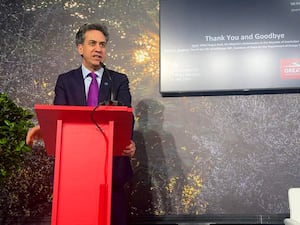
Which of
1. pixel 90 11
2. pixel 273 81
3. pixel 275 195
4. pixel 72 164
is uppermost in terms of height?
pixel 90 11

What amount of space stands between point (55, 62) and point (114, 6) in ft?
2.51

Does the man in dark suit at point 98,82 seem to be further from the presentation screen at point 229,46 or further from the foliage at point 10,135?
the presentation screen at point 229,46

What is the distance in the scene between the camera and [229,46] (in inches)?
138

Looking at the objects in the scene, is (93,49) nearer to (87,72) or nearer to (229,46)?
(87,72)

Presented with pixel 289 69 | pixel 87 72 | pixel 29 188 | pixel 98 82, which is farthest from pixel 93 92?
pixel 289 69

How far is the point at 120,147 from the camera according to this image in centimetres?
184

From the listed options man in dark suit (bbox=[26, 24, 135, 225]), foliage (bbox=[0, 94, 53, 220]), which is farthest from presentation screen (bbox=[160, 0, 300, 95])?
foliage (bbox=[0, 94, 53, 220])

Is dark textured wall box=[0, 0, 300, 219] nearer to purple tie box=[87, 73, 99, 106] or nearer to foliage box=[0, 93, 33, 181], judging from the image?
foliage box=[0, 93, 33, 181]

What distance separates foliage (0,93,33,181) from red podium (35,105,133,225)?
0.97 meters

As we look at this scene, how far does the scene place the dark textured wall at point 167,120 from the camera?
10.9 feet

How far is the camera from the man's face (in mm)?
2357

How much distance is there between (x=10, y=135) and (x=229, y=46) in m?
2.03

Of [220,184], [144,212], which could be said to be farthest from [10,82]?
[220,184]

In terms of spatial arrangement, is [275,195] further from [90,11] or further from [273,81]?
[90,11]
